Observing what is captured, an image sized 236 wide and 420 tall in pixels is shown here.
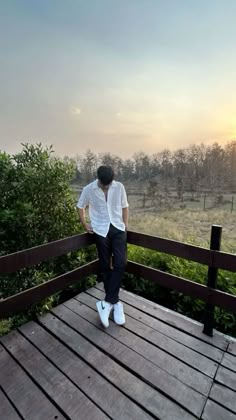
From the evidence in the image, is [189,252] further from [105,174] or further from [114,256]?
[105,174]

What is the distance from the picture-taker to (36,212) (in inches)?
111

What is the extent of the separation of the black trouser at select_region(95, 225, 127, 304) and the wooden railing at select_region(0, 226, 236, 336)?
248 mm

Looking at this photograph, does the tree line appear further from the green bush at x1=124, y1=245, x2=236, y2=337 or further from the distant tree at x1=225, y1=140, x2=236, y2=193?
the green bush at x1=124, y1=245, x2=236, y2=337

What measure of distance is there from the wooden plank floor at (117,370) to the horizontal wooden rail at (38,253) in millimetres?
658

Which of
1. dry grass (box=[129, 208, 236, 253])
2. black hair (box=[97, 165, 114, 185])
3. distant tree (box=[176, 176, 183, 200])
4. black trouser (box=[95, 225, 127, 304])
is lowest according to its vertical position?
dry grass (box=[129, 208, 236, 253])

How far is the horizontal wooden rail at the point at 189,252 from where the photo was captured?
1.85 meters

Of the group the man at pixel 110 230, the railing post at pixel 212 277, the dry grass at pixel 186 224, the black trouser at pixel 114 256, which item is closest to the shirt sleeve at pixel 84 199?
the man at pixel 110 230

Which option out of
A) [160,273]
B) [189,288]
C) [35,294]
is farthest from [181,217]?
[35,294]

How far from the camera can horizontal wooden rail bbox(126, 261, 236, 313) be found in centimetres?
189

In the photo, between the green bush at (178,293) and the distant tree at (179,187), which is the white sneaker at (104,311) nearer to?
the green bush at (178,293)

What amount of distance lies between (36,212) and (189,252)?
186cm

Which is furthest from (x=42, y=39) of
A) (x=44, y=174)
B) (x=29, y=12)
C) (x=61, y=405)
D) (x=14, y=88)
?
(x=61, y=405)

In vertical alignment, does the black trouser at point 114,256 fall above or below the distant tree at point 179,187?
above

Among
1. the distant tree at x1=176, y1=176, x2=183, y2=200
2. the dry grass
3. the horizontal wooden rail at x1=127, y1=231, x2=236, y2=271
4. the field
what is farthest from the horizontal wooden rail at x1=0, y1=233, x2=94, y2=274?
the distant tree at x1=176, y1=176, x2=183, y2=200
